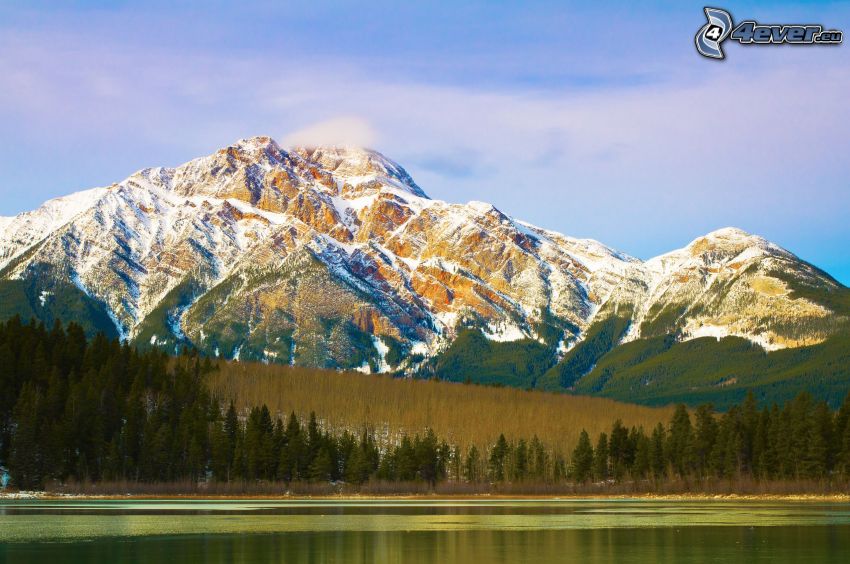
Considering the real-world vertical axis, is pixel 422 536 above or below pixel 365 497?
above

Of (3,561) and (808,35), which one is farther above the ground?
(808,35)

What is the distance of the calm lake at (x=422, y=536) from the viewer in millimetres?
69625

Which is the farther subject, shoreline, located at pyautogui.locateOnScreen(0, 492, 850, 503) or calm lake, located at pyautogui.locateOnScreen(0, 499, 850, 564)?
shoreline, located at pyautogui.locateOnScreen(0, 492, 850, 503)

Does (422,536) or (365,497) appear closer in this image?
(422,536)

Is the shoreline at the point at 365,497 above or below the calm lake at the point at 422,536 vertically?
below

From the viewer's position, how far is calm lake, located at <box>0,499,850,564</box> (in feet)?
228

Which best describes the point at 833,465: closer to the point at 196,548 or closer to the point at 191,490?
the point at 191,490

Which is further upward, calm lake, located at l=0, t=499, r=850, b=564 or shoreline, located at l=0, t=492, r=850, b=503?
calm lake, located at l=0, t=499, r=850, b=564

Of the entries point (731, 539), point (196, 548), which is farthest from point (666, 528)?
point (196, 548)

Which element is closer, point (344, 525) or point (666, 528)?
point (666, 528)

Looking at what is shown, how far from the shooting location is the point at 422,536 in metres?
87.1

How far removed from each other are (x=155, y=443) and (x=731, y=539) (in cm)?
12998

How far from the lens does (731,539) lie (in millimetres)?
81688

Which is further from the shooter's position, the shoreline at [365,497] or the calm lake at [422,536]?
the shoreline at [365,497]
